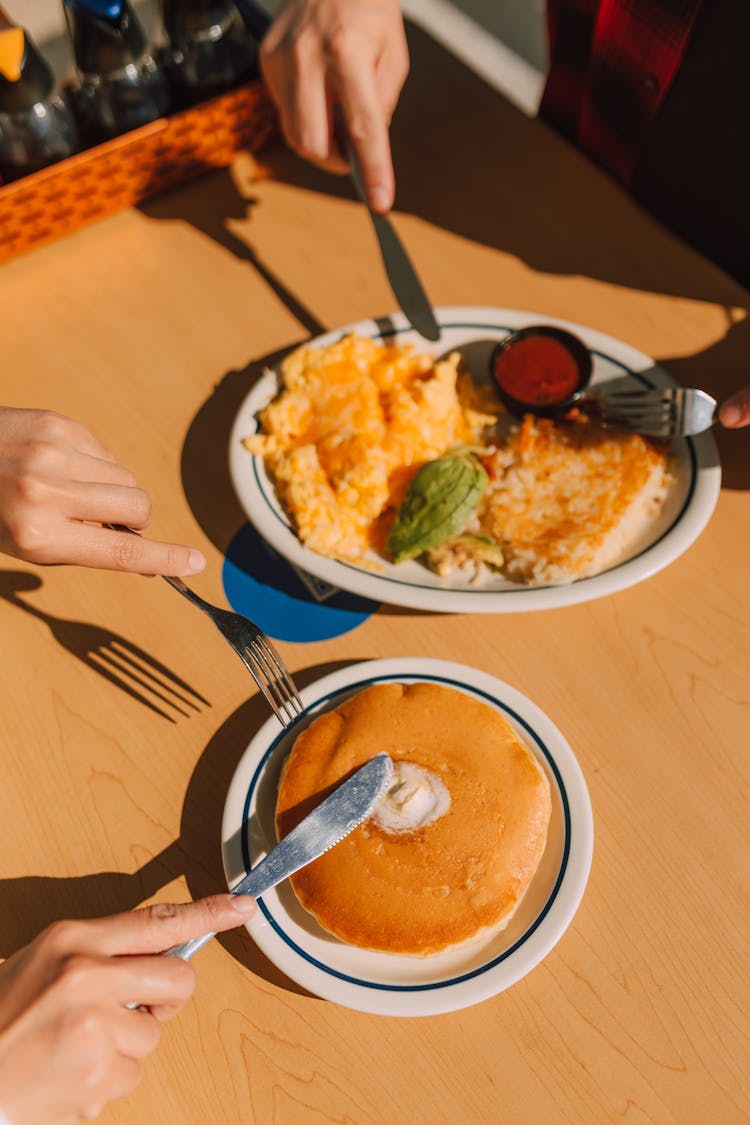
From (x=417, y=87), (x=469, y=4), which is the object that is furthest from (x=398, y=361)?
(x=469, y=4)

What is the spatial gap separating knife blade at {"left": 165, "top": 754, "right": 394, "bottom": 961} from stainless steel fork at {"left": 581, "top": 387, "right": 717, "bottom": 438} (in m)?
A: 0.79

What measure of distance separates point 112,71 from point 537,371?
3.81 feet

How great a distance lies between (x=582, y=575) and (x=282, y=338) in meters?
0.88

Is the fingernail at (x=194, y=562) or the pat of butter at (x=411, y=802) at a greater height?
the fingernail at (x=194, y=562)

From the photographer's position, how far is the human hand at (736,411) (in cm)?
152

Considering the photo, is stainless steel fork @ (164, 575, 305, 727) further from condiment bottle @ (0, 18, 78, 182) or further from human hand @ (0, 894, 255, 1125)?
condiment bottle @ (0, 18, 78, 182)

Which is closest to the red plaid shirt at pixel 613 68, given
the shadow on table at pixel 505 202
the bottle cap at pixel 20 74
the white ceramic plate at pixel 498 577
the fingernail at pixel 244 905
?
the shadow on table at pixel 505 202

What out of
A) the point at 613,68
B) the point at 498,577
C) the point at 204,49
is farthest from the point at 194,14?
the point at 498,577

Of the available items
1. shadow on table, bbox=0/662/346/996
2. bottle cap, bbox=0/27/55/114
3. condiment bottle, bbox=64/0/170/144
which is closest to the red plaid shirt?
condiment bottle, bbox=64/0/170/144

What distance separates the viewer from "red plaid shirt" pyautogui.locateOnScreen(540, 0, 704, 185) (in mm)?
1851

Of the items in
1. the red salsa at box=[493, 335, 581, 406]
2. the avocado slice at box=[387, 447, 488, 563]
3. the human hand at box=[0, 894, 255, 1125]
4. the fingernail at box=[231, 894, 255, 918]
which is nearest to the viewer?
the human hand at box=[0, 894, 255, 1125]

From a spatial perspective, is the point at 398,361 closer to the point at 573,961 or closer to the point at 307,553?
the point at 307,553

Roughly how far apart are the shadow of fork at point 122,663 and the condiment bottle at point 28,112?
1.00 metres

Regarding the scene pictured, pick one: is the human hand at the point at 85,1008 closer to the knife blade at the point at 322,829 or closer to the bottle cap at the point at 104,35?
the knife blade at the point at 322,829
